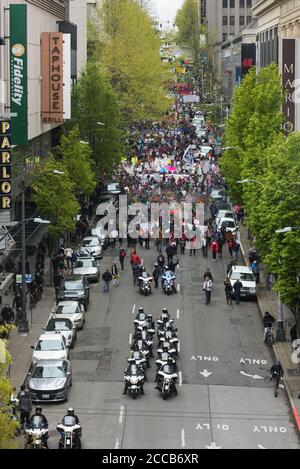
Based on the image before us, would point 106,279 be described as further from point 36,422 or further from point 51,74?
point 36,422

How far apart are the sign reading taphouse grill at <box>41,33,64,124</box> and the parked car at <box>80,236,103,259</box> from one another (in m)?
7.56

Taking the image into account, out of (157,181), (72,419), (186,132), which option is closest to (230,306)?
Result: (72,419)

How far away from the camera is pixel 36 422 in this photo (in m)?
30.5

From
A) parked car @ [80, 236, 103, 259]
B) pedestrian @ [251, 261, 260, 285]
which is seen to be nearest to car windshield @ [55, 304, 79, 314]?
pedestrian @ [251, 261, 260, 285]

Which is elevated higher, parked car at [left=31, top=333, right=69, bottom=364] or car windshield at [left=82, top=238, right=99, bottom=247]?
car windshield at [left=82, top=238, right=99, bottom=247]

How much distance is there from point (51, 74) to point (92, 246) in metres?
10.6

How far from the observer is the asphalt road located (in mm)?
32281

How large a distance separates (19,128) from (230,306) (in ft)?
42.0

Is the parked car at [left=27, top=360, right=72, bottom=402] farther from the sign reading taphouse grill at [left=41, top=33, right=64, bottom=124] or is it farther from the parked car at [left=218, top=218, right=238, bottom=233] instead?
the sign reading taphouse grill at [left=41, top=33, right=64, bottom=124]

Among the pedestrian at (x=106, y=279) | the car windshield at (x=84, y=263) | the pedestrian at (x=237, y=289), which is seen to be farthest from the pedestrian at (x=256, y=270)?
the car windshield at (x=84, y=263)

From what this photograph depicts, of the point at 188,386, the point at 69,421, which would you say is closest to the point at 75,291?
the point at 188,386

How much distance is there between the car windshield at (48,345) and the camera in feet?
130

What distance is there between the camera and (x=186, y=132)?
124188 mm
